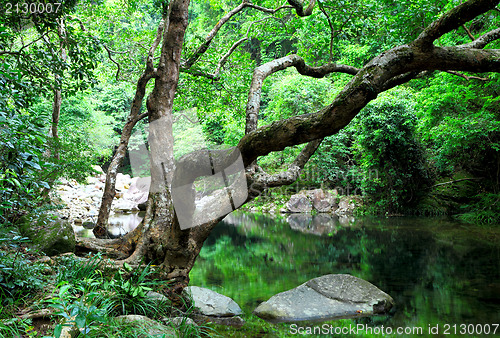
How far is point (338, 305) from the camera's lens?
14.4ft

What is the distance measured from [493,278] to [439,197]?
8.53 metres

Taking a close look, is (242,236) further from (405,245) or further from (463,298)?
(463,298)


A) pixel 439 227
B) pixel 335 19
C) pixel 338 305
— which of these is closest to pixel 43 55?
pixel 335 19

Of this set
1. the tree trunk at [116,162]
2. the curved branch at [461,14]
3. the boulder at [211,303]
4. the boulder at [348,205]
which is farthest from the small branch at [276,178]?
the boulder at [348,205]

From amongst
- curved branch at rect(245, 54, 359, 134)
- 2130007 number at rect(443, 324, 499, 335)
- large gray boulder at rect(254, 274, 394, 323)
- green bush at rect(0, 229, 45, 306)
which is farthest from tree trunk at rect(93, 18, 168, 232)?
2130007 number at rect(443, 324, 499, 335)

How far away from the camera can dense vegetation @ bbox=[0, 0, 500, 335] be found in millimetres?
3949

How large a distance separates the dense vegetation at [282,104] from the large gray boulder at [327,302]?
5.34 feet

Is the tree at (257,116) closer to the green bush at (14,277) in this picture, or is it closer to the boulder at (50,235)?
the boulder at (50,235)

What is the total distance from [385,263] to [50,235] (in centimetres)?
599

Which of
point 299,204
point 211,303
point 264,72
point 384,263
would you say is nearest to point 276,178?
point 264,72

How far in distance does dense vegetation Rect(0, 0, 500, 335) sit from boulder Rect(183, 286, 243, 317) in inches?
29.2

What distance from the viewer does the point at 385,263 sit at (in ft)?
22.7

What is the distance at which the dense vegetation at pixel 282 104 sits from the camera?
13.0ft

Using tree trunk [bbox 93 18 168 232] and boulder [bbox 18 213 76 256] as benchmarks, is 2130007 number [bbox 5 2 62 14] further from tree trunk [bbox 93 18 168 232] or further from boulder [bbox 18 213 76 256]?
boulder [bbox 18 213 76 256]
